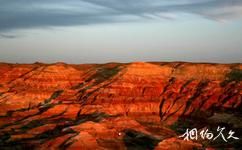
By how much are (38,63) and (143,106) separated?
197 ft

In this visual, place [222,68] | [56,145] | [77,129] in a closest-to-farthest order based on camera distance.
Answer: [56,145] < [77,129] < [222,68]

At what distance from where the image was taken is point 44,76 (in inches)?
6171

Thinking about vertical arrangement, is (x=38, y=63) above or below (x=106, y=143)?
above

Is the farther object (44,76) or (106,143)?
(44,76)

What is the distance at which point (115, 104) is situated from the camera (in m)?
137

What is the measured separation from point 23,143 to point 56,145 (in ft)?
38.6

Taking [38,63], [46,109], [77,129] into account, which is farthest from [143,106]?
[38,63]

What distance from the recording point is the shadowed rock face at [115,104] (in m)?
104

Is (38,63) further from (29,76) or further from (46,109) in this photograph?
(46,109)

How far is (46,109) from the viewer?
138 meters

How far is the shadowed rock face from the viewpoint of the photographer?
340 ft

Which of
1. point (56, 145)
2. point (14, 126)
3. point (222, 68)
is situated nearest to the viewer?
point (56, 145)

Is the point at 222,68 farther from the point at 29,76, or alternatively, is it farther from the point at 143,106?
the point at 29,76

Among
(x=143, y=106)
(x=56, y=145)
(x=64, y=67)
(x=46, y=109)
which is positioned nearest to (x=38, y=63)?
(x=64, y=67)
